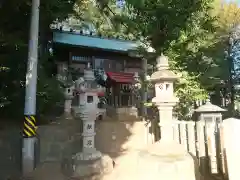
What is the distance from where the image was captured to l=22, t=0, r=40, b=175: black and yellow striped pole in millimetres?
5871

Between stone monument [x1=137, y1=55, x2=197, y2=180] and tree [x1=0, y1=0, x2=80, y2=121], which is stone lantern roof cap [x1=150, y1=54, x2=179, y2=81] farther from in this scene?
tree [x1=0, y1=0, x2=80, y2=121]

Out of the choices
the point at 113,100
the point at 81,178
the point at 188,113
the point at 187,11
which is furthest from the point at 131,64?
the point at 81,178

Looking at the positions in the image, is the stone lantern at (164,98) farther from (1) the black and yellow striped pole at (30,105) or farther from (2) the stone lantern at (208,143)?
(1) the black and yellow striped pole at (30,105)

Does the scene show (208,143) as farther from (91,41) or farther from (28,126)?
(91,41)

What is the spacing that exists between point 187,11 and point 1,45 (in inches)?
212

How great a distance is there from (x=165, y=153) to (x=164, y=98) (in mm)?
1035

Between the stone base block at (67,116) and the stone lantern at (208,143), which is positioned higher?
the stone base block at (67,116)

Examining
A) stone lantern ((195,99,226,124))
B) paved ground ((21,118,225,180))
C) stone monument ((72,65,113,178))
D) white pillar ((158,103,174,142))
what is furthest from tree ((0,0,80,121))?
stone lantern ((195,99,226,124))

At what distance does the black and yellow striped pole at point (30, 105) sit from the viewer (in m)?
5.87

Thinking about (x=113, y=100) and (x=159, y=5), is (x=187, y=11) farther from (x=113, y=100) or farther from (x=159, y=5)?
(x=113, y=100)

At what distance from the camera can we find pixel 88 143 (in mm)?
6098

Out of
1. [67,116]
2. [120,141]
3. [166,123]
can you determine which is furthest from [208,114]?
[67,116]

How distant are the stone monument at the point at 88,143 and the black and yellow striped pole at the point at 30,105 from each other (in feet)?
3.78

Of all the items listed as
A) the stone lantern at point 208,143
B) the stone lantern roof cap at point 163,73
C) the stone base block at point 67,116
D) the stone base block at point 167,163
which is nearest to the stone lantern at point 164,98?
the stone lantern roof cap at point 163,73
